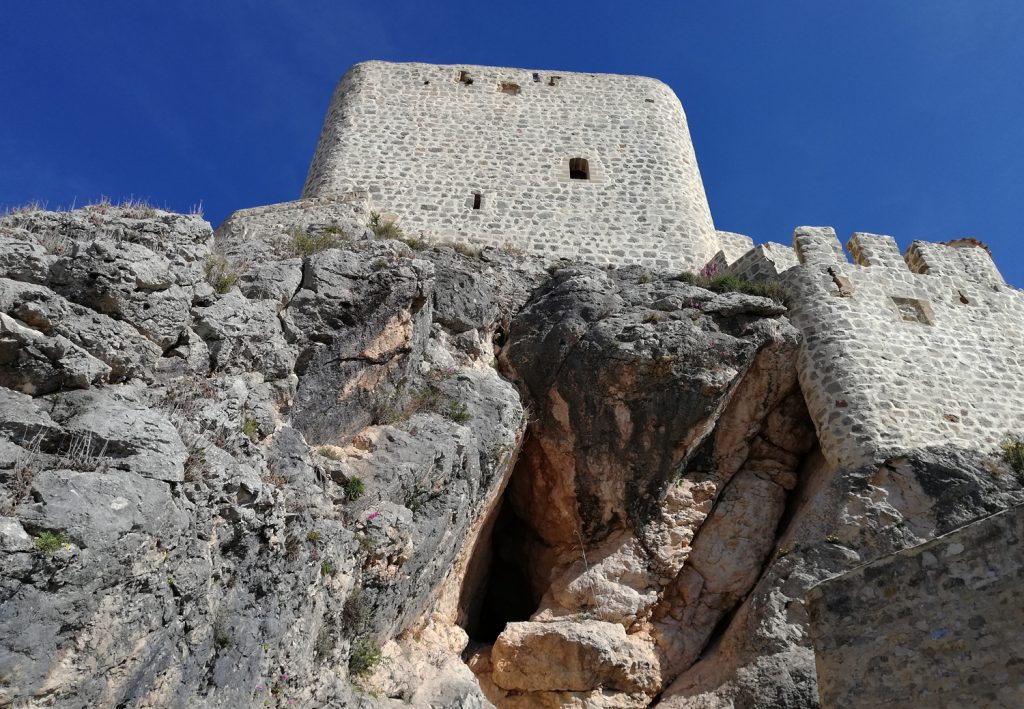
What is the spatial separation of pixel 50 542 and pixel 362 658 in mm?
3621

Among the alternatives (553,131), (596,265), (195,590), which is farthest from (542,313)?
(195,590)

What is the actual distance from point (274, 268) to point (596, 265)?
5.90 m

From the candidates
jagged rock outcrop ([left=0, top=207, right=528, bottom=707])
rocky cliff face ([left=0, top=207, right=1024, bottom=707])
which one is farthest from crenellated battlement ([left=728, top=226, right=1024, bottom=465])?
jagged rock outcrop ([left=0, top=207, right=528, bottom=707])

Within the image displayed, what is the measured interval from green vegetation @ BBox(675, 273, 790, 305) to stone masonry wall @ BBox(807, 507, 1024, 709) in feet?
20.2

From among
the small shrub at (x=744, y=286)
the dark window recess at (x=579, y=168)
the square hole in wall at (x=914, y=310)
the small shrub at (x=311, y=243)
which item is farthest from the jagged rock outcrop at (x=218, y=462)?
the square hole in wall at (x=914, y=310)

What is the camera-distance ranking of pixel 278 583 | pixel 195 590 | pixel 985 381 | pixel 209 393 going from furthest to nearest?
pixel 985 381 < pixel 209 393 < pixel 278 583 < pixel 195 590

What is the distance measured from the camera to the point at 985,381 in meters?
11.4

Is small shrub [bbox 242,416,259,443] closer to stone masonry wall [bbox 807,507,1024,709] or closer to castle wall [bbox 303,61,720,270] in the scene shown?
stone masonry wall [bbox 807,507,1024,709]

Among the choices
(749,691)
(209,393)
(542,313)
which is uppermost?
(542,313)

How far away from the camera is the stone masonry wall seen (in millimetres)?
5859

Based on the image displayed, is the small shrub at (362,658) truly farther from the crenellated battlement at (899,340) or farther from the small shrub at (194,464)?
the crenellated battlement at (899,340)

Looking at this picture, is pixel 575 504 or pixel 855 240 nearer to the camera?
pixel 575 504

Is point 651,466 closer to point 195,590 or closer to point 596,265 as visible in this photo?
point 596,265

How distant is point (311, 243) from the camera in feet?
35.8
